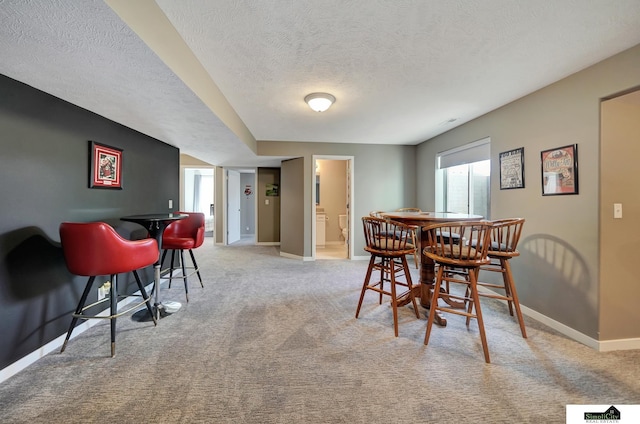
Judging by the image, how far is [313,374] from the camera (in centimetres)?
159

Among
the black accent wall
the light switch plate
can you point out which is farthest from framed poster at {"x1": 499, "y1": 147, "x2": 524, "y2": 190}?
the black accent wall

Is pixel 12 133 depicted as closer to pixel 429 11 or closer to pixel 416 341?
pixel 429 11

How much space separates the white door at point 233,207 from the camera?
6398 millimetres

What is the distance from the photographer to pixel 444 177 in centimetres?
433

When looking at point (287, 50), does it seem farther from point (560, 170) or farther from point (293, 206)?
point (293, 206)

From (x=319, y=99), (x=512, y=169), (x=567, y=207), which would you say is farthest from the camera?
(x=512, y=169)

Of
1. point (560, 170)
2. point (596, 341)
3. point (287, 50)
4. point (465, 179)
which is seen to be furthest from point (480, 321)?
point (465, 179)

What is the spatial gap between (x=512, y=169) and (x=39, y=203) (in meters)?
4.38

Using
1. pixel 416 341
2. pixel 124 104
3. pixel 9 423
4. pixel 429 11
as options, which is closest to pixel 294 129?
pixel 124 104

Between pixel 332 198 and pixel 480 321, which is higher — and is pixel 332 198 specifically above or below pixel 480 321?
above

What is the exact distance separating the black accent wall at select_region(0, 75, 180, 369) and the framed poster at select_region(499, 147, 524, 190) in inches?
155

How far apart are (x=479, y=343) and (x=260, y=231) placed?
17.6ft

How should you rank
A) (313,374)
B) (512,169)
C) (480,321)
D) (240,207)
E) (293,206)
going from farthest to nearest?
(240,207)
(293,206)
(512,169)
(480,321)
(313,374)

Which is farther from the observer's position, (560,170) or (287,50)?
(560,170)
